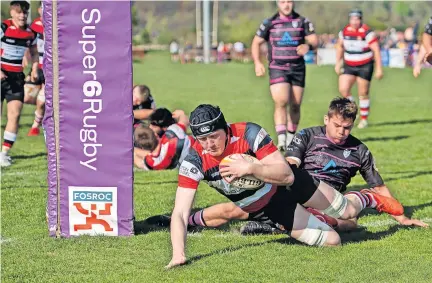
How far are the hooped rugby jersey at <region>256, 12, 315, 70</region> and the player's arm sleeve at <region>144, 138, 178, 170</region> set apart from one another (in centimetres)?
260

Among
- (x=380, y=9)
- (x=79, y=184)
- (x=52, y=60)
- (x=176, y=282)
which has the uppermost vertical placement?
(x=380, y=9)

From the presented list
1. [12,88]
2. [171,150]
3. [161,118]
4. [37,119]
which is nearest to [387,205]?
[171,150]

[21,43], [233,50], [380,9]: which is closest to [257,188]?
[21,43]

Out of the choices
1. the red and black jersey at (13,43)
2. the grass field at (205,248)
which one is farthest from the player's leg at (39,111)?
the grass field at (205,248)

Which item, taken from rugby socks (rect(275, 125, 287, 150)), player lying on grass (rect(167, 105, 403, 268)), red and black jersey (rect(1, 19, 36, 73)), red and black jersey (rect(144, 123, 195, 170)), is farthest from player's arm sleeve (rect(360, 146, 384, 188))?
red and black jersey (rect(1, 19, 36, 73))

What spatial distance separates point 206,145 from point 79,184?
1.48 meters

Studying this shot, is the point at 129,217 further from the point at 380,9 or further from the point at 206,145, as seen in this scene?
the point at 380,9

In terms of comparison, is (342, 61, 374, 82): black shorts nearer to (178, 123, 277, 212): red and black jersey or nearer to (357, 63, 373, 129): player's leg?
(357, 63, 373, 129): player's leg

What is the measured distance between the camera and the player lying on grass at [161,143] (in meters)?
10.8

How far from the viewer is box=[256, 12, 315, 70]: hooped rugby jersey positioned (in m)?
12.9

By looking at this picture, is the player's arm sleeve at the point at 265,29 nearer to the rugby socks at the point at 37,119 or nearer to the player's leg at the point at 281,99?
the player's leg at the point at 281,99

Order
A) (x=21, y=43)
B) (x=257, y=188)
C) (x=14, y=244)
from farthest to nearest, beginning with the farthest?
(x=21, y=43) → (x=14, y=244) → (x=257, y=188)

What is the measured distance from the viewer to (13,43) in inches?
489

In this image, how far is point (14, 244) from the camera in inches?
285
